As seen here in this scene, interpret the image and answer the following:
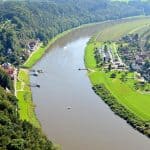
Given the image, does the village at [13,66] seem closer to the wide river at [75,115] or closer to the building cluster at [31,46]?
the building cluster at [31,46]

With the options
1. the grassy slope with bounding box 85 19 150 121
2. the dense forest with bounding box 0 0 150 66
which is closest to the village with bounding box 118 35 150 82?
the grassy slope with bounding box 85 19 150 121

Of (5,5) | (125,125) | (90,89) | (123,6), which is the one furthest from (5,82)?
(123,6)

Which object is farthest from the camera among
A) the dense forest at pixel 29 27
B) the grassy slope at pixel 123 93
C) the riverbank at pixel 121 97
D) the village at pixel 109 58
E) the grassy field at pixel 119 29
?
the grassy field at pixel 119 29

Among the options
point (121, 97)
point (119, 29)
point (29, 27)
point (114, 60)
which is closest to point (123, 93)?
point (121, 97)

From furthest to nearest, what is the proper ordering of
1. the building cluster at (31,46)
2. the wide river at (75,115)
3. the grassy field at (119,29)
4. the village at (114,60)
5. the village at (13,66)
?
the grassy field at (119,29) < the building cluster at (31,46) < the village at (114,60) < the village at (13,66) < the wide river at (75,115)

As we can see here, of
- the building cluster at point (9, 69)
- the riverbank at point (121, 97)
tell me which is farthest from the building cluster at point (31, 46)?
the building cluster at point (9, 69)

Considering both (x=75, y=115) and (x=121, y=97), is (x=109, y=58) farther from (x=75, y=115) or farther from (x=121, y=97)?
(x=75, y=115)
